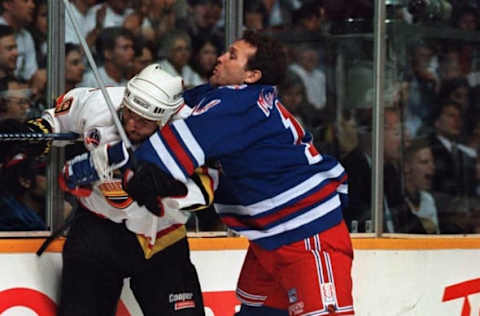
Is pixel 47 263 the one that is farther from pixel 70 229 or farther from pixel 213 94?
pixel 213 94

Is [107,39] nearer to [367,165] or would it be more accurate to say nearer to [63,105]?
[63,105]

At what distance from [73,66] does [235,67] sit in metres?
0.86

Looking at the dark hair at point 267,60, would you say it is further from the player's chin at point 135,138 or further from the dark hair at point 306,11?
the dark hair at point 306,11

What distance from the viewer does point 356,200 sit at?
18.6ft

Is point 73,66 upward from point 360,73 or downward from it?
upward

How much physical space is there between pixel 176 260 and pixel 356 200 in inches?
58.0

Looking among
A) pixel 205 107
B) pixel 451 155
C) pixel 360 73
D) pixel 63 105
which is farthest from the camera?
pixel 451 155

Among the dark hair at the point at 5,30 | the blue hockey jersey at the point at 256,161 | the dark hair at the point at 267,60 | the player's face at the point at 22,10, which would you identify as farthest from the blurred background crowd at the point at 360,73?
the dark hair at the point at 267,60

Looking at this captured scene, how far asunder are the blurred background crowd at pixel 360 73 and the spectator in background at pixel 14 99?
0.21 metres

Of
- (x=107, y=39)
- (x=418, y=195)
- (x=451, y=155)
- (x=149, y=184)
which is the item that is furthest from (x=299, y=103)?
(x=149, y=184)

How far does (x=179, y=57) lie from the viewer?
5.07 metres

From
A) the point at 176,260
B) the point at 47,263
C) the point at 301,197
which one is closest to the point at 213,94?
the point at 301,197

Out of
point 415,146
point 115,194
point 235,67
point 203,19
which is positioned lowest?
point 415,146

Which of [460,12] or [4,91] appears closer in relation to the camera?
[4,91]
